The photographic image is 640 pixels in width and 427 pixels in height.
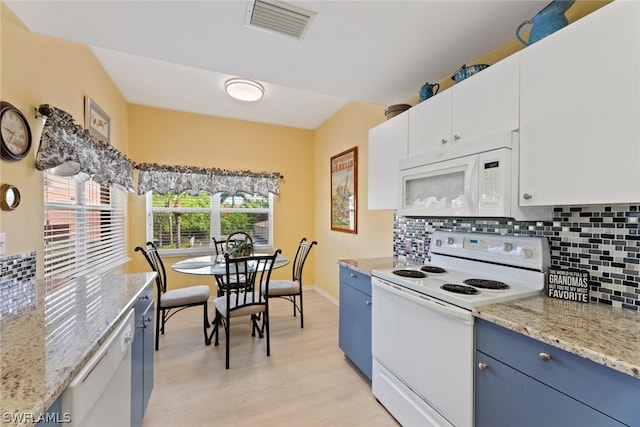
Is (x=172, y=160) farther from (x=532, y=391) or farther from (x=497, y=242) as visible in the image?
(x=532, y=391)

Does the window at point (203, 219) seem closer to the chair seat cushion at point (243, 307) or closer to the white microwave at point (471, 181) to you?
the chair seat cushion at point (243, 307)

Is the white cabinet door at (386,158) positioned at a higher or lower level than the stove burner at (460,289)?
higher

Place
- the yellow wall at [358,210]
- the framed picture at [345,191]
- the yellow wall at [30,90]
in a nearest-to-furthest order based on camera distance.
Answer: the yellow wall at [30,90], the yellow wall at [358,210], the framed picture at [345,191]

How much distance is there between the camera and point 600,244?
1271 mm

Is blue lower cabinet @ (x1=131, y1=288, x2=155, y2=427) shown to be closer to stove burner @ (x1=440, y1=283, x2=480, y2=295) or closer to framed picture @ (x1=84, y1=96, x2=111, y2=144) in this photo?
stove burner @ (x1=440, y1=283, x2=480, y2=295)

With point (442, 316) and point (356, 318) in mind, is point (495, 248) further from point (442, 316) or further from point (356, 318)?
point (356, 318)

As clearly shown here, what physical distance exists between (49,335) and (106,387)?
0.27 m

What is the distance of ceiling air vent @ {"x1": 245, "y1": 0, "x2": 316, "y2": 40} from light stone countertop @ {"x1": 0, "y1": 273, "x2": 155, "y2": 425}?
1641 millimetres

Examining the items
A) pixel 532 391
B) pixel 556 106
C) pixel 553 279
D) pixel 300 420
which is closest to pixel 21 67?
pixel 300 420

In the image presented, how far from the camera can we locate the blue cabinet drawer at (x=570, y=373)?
796 mm

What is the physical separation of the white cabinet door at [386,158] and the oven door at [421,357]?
2.50 feet

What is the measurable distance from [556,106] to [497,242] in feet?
2.70

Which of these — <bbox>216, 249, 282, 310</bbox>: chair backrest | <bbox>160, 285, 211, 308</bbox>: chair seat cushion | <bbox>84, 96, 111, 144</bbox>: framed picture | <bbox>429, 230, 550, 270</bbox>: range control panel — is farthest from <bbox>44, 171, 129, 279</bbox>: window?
<bbox>429, 230, 550, 270</bbox>: range control panel

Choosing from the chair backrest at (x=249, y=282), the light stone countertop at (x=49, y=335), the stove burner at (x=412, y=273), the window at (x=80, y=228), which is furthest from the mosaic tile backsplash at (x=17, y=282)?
the stove burner at (x=412, y=273)
